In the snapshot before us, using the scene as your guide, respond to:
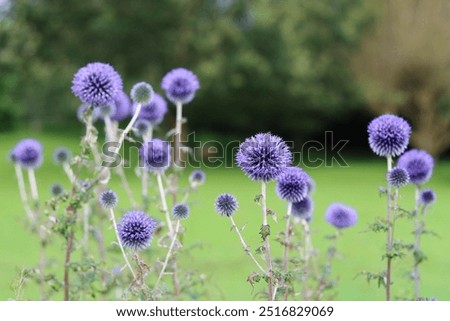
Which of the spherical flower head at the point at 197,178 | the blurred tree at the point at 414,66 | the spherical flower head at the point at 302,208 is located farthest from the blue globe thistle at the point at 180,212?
the blurred tree at the point at 414,66

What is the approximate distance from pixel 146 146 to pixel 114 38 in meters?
17.7

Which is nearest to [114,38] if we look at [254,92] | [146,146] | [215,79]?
[215,79]

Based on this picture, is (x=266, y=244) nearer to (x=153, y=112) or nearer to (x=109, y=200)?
(x=109, y=200)

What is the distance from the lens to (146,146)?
4.44 metres

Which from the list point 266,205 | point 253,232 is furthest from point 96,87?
point 253,232

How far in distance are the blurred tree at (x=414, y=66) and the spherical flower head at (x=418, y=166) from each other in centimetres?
2055

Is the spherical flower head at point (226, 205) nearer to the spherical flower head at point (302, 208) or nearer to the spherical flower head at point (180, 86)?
the spherical flower head at point (302, 208)

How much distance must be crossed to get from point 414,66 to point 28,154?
2143 cm

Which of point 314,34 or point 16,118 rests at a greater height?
point 314,34

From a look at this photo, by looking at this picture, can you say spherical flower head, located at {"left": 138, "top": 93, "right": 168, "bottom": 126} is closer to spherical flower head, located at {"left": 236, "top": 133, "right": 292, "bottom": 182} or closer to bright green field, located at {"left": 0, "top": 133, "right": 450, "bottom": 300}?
bright green field, located at {"left": 0, "top": 133, "right": 450, "bottom": 300}

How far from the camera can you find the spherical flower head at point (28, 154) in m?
5.25

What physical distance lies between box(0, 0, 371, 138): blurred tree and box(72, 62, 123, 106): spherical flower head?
1649 centimetres

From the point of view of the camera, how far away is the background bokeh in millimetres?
21188

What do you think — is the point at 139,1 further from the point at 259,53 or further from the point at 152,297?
the point at 152,297
